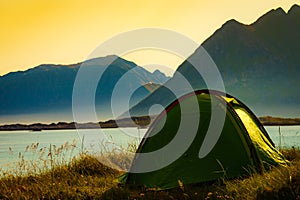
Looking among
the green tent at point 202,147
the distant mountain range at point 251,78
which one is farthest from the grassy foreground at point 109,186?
the distant mountain range at point 251,78

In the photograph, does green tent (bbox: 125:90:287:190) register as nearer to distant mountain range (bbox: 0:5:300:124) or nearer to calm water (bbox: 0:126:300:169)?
calm water (bbox: 0:126:300:169)

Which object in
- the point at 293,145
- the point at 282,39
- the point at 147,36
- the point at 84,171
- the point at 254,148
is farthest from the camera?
the point at 282,39

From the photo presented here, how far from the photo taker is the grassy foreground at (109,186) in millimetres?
7172

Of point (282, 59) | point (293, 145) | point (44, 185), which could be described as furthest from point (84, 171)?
point (282, 59)

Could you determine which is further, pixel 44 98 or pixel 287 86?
pixel 44 98

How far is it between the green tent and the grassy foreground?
0.32 m

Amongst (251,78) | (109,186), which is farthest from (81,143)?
(251,78)

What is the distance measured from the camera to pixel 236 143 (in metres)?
10.3

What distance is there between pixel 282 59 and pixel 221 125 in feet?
594

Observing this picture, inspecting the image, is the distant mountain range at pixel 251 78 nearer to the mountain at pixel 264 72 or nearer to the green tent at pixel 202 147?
the mountain at pixel 264 72

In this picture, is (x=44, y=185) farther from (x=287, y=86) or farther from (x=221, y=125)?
(x=287, y=86)

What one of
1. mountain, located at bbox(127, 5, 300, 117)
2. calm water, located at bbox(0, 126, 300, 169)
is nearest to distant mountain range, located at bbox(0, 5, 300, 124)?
mountain, located at bbox(127, 5, 300, 117)

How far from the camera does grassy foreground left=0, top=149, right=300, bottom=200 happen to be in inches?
282

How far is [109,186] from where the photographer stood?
411 inches
